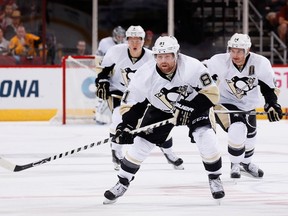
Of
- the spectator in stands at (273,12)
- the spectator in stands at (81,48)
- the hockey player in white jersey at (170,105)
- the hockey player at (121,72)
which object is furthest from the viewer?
the spectator in stands at (273,12)

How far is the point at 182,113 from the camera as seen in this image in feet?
17.7

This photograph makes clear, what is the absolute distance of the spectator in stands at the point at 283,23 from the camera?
1411 centimetres

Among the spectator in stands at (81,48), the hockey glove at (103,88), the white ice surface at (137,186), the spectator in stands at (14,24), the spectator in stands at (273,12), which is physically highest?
the spectator in stands at (273,12)

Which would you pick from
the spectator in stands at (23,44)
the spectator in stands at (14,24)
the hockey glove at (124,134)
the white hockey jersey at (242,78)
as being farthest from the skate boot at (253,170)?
the spectator in stands at (14,24)

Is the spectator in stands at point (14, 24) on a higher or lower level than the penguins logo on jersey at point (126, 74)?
higher

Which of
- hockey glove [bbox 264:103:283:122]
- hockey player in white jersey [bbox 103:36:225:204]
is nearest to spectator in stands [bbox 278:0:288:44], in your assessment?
hockey glove [bbox 264:103:283:122]

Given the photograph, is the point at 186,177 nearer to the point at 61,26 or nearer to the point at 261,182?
the point at 261,182

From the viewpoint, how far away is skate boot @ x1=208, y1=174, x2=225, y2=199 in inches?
213

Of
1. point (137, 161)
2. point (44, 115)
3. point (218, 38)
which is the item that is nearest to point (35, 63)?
point (44, 115)

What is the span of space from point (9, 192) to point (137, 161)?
3.18 ft

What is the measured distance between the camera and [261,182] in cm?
654

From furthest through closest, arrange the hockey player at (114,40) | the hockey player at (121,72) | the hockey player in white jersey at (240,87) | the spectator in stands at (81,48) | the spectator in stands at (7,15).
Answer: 1. the spectator in stands at (81,48)
2. the spectator in stands at (7,15)
3. the hockey player at (114,40)
4. the hockey player at (121,72)
5. the hockey player in white jersey at (240,87)

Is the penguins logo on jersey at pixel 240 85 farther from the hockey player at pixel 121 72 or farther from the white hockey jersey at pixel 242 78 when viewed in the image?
the hockey player at pixel 121 72

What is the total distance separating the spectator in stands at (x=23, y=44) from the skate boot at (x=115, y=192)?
7439mm
